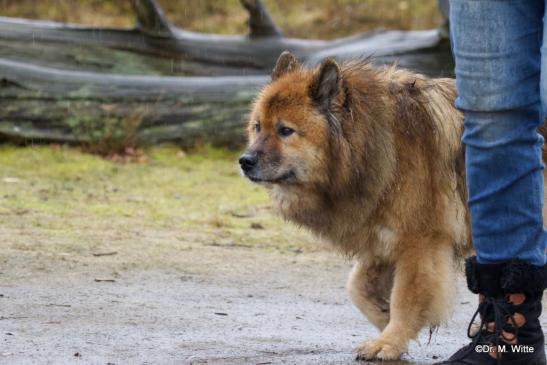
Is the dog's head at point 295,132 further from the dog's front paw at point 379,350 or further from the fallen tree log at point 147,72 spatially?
the fallen tree log at point 147,72

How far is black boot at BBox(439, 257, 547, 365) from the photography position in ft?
10.4

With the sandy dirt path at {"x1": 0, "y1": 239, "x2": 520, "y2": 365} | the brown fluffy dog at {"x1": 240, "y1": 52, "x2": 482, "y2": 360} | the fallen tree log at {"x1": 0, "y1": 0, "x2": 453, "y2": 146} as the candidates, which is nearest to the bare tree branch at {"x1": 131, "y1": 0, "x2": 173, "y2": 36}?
the fallen tree log at {"x1": 0, "y1": 0, "x2": 453, "y2": 146}

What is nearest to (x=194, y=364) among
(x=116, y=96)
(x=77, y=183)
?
(x=77, y=183)

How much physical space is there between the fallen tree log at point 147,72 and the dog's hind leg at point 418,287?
15.0 feet

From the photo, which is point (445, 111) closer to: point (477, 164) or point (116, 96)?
point (477, 164)

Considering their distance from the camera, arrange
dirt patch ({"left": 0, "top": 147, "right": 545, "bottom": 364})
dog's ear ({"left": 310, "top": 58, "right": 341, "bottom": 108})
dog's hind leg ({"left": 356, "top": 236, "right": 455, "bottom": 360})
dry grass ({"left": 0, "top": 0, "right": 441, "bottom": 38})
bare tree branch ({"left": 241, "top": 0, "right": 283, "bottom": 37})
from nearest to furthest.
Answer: dirt patch ({"left": 0, "top": 147, "right": 545, "bottom": 364}) → dog's hind leg ({"left": 356, "top": 236, "right": 455, "bottom": 360}) → dog's ear ({"left": 310, "top": 58, "right": 341, "bottom": 108}) → bare tree branch ({"left": 241, "top": 0, "right": 283, "bottom": 37}) → dry grass ({"left": 0, "top": 0, "right": 441, "bottom": 38})

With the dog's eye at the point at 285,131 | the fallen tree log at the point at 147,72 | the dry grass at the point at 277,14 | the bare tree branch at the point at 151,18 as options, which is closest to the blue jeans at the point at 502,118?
the dog's eye at the point at 285,131

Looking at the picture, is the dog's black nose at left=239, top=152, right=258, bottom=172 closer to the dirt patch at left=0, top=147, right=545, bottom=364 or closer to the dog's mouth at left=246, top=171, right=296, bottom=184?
the dog's mouth at left=246, top=171, right=296, bottom=184

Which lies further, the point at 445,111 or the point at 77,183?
the point at 77,183

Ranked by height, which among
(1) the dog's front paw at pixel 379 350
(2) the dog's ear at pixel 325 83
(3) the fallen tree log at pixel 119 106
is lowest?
(3) the fallen tree log at pixel 119 106

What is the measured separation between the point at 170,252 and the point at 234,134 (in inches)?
141

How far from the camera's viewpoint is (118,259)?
569cm

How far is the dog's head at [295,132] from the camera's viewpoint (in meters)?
4.39

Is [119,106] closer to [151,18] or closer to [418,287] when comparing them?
[151,18]
